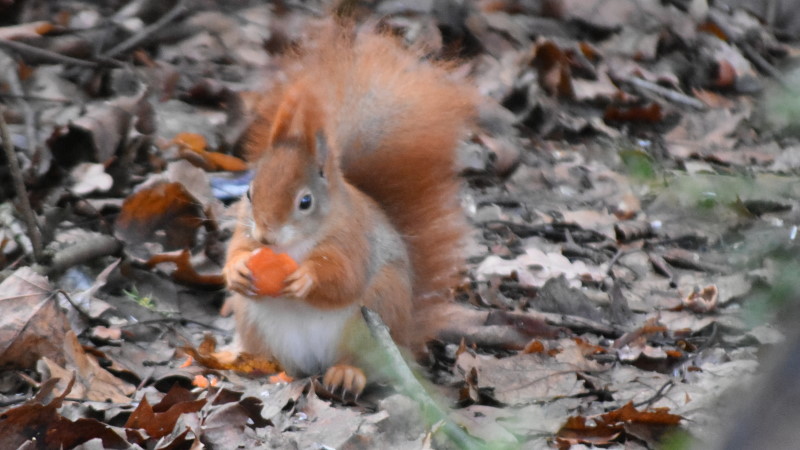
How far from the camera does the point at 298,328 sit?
2.34 m

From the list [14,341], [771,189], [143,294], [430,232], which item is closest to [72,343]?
[14,341]

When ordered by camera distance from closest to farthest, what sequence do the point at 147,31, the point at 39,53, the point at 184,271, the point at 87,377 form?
the point at 87,377
the point at 184,271
the point at 39,53
the point at 147,31

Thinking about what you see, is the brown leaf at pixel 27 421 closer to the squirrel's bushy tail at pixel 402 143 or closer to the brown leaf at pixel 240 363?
the brown leaf at pixel 240 363

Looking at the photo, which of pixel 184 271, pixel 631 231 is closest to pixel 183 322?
pixel 184 271

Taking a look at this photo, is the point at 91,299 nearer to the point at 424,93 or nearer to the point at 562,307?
the point at 424,93

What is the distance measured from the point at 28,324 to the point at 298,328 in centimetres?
60

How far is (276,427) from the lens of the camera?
2.16 meters

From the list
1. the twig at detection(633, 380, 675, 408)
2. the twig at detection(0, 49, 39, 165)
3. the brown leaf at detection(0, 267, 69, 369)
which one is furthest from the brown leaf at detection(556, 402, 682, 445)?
the twig at detection(0, 49, 39, 165)

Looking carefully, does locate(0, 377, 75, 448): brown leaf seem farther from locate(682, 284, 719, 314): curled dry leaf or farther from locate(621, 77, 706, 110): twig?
locate(621, 77, 706, 110): twig

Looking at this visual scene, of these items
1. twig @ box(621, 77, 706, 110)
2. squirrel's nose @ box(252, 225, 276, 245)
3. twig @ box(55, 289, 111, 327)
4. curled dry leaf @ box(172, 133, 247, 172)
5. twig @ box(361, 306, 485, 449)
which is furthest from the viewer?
twig @ box(621, 77, 706, 110)

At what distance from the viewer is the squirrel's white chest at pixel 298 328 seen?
232cm

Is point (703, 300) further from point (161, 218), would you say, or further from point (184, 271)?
point (161, 218)

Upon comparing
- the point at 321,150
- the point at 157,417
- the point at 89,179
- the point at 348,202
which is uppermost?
the point at 321,150

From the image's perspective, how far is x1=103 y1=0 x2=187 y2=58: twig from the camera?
13.5 ft
